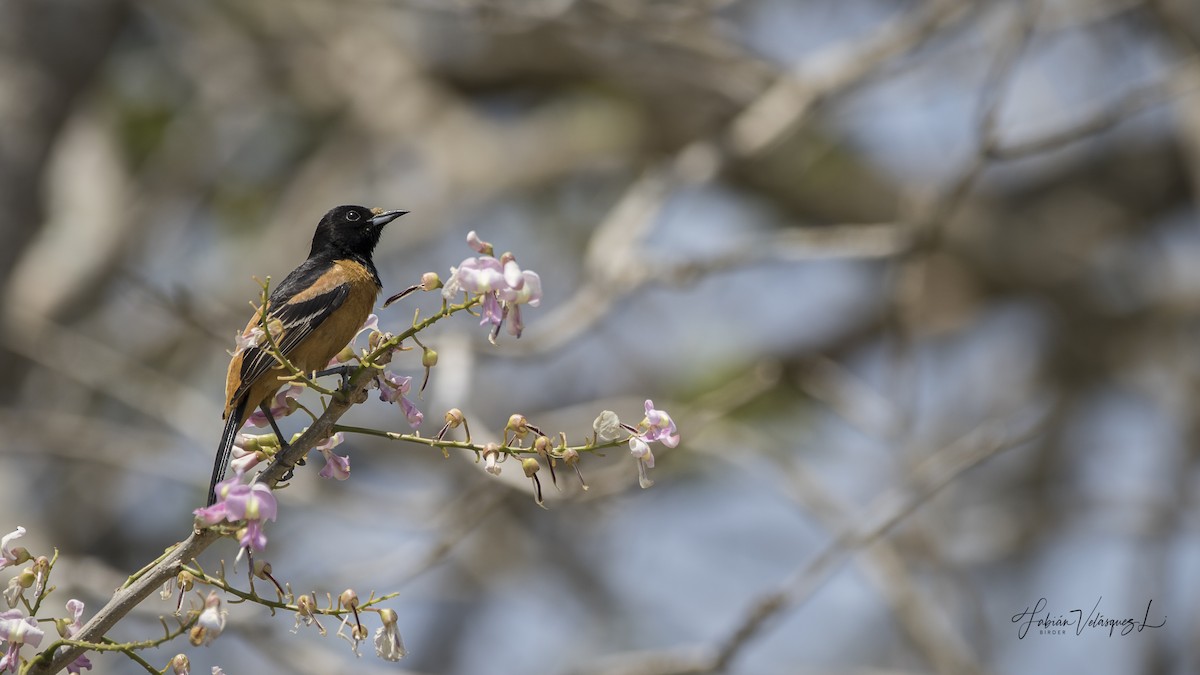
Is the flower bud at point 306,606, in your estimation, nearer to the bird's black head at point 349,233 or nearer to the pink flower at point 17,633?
the pink flower at point 17,633

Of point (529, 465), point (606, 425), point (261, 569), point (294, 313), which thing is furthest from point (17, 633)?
point (294, 313)

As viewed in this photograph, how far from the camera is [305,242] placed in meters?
8.04

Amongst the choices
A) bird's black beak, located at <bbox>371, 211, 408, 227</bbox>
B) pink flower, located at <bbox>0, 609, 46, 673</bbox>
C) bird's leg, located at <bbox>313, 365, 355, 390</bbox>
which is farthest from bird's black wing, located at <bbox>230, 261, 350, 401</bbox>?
pink flower, located at <bbox>0, 609, 46, 673</bbox>

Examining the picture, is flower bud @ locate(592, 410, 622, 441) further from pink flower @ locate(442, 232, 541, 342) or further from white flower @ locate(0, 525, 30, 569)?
white flower @ locate(0, 525, 30, 569)

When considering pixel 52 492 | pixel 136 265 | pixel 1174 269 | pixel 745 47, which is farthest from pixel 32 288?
pixel 1174 269

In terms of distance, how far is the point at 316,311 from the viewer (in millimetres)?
2873

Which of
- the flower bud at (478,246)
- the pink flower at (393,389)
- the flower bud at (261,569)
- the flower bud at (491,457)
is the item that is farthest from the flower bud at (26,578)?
the flower bud at (478,246)

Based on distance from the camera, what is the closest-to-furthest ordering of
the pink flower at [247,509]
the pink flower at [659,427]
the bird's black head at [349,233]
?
1. the pink flower at [247,509]
2. the pink flower at [659,427]
3. the bird's black head at [349,233]

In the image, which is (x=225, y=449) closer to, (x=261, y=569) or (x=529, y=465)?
(x=261, y=569)

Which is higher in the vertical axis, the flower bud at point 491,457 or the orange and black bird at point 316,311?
the orange and black bird at point 316,311

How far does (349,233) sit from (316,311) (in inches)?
25.4

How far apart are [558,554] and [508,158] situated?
3074mm

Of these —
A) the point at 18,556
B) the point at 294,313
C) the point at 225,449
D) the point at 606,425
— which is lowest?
the point at 18,556

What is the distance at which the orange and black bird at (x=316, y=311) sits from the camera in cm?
254
